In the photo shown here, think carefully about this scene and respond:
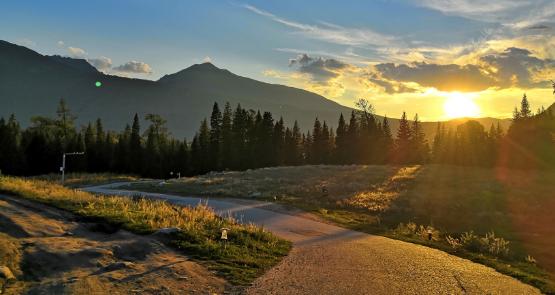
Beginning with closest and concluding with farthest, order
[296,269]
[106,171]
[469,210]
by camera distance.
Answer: [296,269] < [469,210] < [106,171]

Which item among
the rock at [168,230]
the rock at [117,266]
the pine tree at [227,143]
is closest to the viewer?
the rock at [117,266]

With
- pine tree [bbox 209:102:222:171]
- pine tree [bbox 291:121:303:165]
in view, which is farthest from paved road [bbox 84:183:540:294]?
pine tree [bbox 291:121:303:165]

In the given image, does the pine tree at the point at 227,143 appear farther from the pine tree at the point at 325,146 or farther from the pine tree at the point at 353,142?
the pine tree at the point at 353,142

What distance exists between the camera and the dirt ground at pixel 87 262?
9.07m

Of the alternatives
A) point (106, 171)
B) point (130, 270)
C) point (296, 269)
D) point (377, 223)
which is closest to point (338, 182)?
point (377, 223)

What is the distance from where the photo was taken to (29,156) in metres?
87.4

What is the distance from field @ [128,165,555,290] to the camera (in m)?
22.8

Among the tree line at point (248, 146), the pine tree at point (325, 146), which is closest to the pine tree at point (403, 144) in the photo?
the tree line at point (248, 146)

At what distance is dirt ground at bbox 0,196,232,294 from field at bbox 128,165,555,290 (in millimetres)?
11138

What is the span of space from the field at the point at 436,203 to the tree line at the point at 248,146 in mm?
25977

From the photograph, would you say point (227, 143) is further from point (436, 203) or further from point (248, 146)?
point (436, 203)

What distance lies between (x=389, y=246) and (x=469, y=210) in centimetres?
2566

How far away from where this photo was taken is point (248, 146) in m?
98.9

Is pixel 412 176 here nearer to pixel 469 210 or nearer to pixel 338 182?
pixel 338 182
